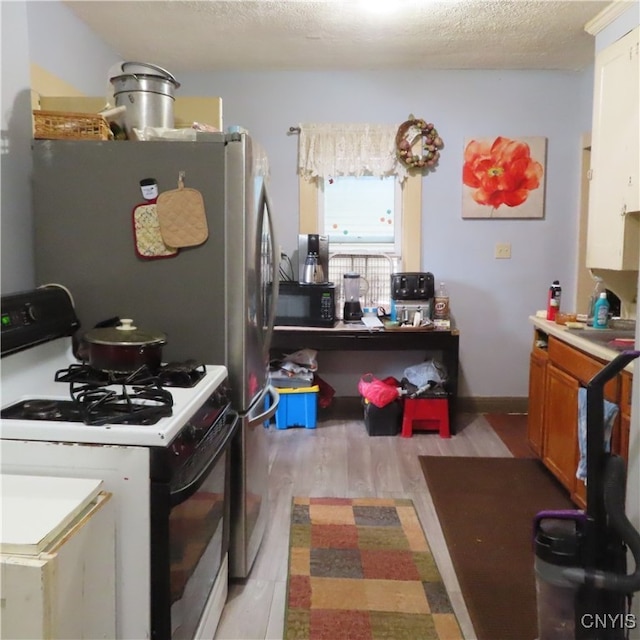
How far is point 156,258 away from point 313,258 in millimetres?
2124

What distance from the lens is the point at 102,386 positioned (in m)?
1.58

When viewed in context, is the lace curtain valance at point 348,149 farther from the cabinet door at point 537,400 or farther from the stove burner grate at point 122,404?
the stove burner grate at point 122,404

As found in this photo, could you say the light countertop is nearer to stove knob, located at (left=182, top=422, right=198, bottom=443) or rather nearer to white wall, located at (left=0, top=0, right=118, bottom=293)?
stove knob, located at (left=182, top=422, right=198, bottom=443)

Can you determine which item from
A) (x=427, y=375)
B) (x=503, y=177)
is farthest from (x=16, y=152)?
(x=503, y=177)

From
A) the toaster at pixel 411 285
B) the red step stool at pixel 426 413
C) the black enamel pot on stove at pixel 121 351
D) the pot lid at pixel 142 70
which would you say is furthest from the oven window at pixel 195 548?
the toaster at pixel 411 285

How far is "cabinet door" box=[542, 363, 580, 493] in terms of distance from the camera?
2697 millimetres

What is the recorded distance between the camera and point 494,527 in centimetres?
259

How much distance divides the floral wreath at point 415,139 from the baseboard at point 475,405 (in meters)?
1.78

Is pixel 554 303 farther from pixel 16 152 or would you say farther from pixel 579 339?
pixel 16 152

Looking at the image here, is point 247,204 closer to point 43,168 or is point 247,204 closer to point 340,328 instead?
point 43,168

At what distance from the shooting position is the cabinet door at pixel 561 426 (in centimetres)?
270

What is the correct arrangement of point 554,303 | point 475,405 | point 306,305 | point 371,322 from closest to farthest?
point 554,303
point 306,305
point 371,322
point 475,405

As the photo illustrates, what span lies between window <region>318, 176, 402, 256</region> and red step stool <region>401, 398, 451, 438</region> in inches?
45.1

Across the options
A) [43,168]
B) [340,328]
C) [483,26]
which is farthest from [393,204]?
[43,168]
